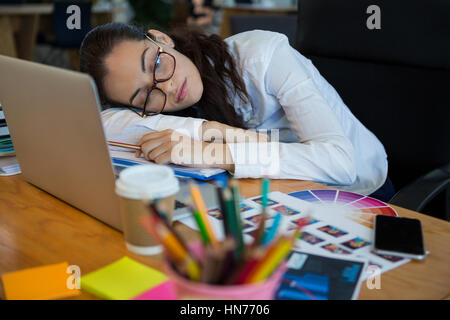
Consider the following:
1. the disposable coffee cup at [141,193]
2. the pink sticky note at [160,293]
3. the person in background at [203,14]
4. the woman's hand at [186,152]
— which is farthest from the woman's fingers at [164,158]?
the person in background at [203,14]

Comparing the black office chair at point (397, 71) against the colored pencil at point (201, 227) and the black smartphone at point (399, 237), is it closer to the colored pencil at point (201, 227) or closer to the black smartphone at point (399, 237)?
the black smartphone at point (399, 237)

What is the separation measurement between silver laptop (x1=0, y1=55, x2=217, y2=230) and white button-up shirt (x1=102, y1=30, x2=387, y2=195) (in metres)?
0.18

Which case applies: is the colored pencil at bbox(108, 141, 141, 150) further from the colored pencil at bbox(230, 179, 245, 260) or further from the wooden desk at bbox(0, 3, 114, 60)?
the wooden desk at bbox(0, 3, 114, 60)

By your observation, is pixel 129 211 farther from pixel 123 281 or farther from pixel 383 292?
pixel 383 292

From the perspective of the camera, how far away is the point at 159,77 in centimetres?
116

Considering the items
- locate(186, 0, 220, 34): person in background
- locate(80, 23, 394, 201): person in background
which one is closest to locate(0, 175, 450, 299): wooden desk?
locate(80, 23, 394, 201): person in background

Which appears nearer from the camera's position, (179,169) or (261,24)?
(179,169)

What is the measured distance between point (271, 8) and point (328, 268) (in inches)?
208

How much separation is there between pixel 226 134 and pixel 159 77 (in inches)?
8.3

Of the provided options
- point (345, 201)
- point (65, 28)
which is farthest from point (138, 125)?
point (65, 28)

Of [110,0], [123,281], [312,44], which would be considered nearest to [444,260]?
[123,281]

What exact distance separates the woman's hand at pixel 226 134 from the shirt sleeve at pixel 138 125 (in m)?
0.02

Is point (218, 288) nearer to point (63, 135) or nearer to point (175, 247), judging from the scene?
point (175, 247)

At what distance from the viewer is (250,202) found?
2.87 feet
